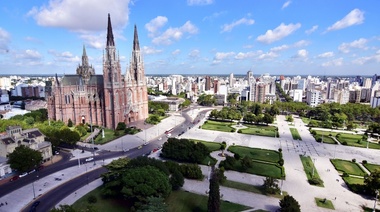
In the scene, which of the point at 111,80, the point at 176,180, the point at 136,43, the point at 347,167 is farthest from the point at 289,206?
the point at 136,43

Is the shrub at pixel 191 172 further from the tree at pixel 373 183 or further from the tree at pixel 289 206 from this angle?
the tree at pixel 373 183

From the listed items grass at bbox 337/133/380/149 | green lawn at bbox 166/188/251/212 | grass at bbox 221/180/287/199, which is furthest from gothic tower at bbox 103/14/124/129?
grass at bbox 337/133/380/149

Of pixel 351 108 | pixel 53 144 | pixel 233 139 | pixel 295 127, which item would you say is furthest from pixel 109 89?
pixel 351 108

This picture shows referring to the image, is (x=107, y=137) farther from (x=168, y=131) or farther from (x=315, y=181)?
(x=315, y=181)

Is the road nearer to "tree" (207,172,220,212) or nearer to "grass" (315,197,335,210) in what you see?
"tree" (207,172,220,212)

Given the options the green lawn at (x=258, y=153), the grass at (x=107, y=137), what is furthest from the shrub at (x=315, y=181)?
the grass at (x=107, y=137)

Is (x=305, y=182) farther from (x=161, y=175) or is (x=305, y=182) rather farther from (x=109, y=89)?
(x=109, y=89)
